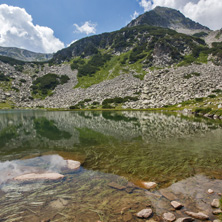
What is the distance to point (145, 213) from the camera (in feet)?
18.6

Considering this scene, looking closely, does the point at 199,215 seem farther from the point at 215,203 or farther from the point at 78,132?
the point at 78,132

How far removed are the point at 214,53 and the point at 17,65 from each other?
21492 cm

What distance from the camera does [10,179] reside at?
341 inches

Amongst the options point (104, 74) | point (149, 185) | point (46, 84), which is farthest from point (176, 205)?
point (46, 84)

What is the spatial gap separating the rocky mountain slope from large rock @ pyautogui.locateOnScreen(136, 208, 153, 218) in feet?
278

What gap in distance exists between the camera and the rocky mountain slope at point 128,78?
99125mm

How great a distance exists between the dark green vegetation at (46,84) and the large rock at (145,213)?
15382 cm

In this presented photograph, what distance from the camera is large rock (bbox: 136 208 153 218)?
559 centimetres

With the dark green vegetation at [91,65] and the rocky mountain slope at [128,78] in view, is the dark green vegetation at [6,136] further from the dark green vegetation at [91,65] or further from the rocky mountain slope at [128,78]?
the dark green vegetation at [91,65]

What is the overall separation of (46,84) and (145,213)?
16589cm

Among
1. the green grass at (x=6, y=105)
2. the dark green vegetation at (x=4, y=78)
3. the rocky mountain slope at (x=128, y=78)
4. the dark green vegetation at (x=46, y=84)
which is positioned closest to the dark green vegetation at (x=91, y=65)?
the rocky mountain slope at (x=128, y=78)

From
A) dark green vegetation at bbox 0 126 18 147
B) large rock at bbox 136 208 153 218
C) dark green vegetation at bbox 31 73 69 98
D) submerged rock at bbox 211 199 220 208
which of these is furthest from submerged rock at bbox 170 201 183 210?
A: dark green vegetation at bbox 31 73 69 98

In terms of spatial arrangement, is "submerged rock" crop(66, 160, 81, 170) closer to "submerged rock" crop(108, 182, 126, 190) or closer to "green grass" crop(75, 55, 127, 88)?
"submerged rock" crop(108, 182, 126, 190)

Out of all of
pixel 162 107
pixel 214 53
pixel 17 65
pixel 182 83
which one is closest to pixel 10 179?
pixel 162 107
